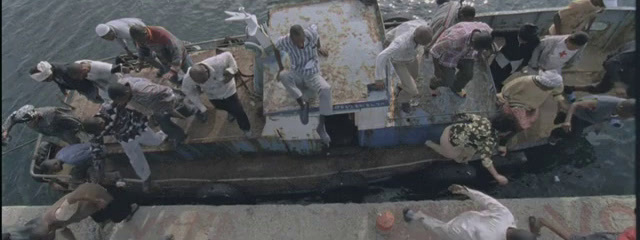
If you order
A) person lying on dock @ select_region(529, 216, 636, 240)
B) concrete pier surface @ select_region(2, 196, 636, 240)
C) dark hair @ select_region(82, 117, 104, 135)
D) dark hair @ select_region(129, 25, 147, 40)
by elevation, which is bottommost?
concrete pier surface @ select_region(2, 196, 636, 240)

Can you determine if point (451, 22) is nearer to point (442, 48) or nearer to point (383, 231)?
point (442, 48)

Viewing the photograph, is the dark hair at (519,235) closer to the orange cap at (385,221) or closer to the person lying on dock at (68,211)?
the orange cap at (385,221)

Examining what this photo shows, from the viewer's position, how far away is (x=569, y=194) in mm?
7945

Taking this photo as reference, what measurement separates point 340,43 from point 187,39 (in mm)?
6843

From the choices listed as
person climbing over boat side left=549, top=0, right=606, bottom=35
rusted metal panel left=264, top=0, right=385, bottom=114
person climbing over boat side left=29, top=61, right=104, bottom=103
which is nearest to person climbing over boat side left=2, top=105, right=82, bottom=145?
person climbing over boat side left=29, top=61, right=104, bottom=103

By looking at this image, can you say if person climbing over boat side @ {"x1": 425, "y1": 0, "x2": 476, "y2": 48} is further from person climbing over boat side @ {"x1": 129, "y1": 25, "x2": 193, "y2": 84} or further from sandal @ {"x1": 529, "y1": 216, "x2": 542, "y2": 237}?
person climbing over boat side @ {"x1": 129, "y1": 25, "x2": 193, "y2": 84}

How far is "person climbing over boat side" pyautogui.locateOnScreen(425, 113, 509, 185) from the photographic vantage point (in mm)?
5992

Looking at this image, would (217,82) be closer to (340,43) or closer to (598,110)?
(340,43)

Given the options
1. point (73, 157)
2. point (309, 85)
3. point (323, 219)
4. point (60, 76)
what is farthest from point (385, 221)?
point (60, 76)

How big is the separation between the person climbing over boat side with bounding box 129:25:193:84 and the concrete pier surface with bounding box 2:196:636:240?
251cm

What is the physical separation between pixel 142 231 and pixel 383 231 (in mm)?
4076

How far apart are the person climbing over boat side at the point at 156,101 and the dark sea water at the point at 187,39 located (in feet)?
8.43

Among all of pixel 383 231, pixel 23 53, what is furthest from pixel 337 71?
pixel 23 53

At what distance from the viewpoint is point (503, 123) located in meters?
6.02
